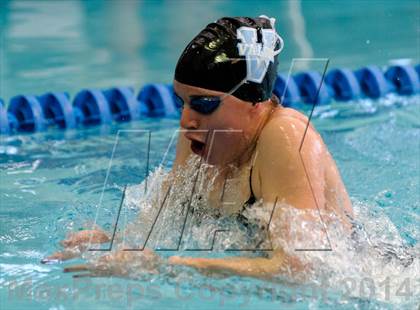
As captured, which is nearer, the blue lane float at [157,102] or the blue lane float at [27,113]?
the blue lane float at [27,113]

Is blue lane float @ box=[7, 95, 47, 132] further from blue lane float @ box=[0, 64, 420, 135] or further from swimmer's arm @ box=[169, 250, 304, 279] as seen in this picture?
swimmer's arm @ box=[169, 250, 304, 279]

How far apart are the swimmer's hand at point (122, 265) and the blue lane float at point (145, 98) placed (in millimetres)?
2814

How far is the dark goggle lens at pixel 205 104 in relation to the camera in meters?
2.41

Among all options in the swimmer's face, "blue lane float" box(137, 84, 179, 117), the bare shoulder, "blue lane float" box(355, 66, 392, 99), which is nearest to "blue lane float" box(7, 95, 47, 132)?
"blue lane float" box(137, 84, 179, 117)

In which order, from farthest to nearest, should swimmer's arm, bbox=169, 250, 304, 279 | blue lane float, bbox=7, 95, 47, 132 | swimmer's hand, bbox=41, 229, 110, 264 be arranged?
blue lane float, bbox=7, 95, 47, 132, swimmer's hand, bbox=41, 229, 110, 264, swimmer's arm, bbox=169, 250, 304, 279

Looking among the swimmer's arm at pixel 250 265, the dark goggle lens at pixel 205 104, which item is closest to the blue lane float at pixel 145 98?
the dark goggle lens at pixel 205 104

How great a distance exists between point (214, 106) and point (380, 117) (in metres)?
2.92

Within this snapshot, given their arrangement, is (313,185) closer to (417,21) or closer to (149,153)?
(149,153)

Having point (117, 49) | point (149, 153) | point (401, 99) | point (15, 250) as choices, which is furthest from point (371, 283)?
point (117, 49)

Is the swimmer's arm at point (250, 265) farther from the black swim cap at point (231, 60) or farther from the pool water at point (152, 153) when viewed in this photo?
the black swim cap at point (231, 60)

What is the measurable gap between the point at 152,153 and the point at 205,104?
2136mm

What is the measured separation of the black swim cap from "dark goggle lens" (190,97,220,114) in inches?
1.4

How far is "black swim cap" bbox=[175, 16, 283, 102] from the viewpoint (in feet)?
7.93

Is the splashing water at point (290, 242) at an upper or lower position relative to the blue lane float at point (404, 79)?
upper
